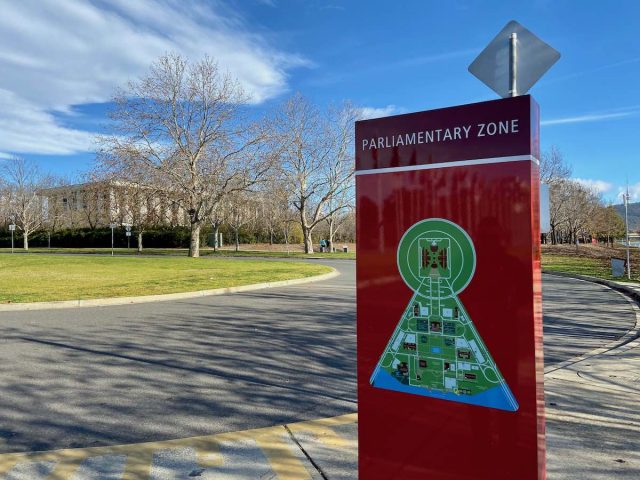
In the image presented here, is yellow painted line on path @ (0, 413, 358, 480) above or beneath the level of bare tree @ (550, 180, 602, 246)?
beneath

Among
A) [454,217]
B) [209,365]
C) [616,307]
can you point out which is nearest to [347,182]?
[616,307]

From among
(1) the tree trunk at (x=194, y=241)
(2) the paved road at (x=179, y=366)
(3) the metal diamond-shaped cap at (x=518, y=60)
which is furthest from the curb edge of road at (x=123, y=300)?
(1) the tree trunk at (x=194, y=241)

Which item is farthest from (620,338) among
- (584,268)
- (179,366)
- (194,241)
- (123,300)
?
(194,241)

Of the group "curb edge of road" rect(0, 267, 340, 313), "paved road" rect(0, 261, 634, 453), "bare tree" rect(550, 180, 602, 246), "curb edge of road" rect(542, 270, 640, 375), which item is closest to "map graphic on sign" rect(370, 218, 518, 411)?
"paved road" rect(0, 261, 634, 453)

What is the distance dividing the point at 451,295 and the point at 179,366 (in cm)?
441

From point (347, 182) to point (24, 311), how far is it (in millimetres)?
34071

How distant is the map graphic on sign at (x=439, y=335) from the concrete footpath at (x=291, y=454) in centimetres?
114

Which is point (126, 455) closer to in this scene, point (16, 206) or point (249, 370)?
point (249, 370)

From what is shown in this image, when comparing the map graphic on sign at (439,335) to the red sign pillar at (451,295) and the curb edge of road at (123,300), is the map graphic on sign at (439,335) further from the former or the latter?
the curb edge of road at (123,300)

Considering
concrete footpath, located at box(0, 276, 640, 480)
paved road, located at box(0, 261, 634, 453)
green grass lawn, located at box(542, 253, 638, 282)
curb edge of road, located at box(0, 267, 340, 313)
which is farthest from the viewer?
green grass lawn, located at box(542, 253, 638, 282)

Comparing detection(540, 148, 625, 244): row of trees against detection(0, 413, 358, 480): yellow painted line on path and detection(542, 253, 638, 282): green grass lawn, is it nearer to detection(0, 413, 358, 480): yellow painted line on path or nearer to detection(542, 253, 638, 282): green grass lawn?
detection(542, 253, 638, 282): green grass lawn

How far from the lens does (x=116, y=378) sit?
5.36 m

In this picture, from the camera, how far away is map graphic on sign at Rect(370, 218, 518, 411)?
88.2 inches

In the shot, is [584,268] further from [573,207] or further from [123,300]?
[573,207]
